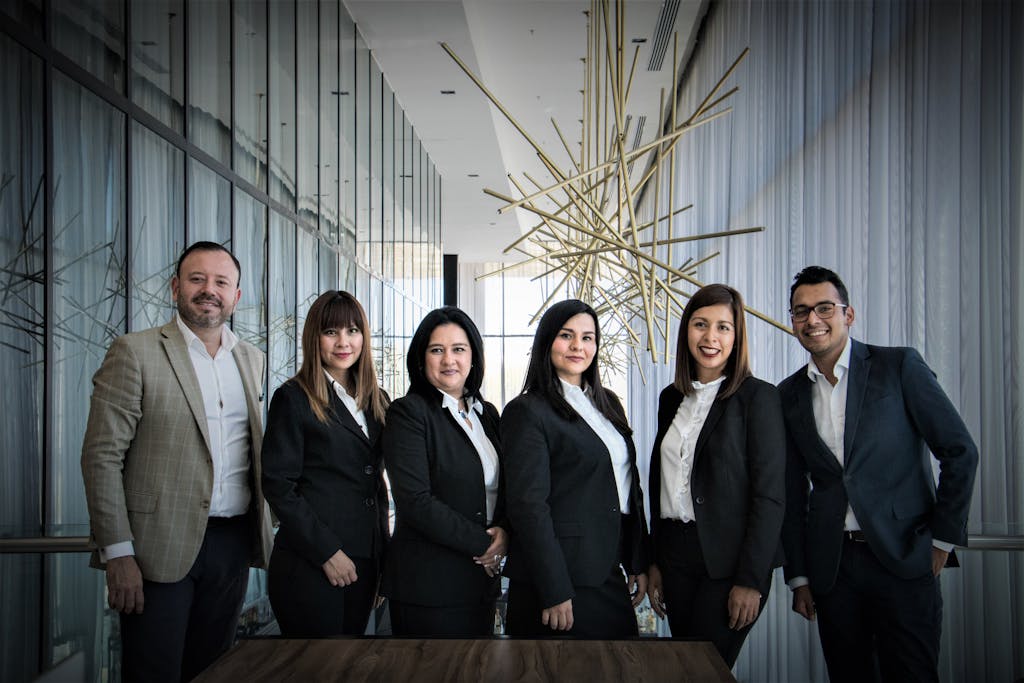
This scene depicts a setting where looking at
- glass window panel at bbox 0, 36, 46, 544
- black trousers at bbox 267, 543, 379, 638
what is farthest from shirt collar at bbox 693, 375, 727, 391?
glass window panel at bbox 0, 36, 46, 544

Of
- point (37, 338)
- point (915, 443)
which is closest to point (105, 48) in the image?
point (37, 338)

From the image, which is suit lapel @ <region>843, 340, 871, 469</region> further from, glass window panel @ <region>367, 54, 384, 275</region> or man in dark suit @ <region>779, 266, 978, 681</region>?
glass window panel @ <region>367, 54, 384, 275</region>

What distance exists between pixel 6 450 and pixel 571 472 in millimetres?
1616

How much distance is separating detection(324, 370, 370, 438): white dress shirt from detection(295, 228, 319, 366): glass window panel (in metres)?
2.74

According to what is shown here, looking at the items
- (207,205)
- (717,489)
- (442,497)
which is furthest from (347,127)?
(717,489)

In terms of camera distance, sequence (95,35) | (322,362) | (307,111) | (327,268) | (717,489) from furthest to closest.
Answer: (327,268)
(307,111)
(95,35)
(322,362)
(717,489)

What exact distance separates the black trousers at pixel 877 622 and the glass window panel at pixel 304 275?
3758 millimetres

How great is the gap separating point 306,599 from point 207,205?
86.1 inches

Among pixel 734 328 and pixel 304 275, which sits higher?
pixel 304 275

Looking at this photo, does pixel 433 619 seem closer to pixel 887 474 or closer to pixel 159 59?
pixel 887 474

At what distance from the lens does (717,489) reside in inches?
77.5

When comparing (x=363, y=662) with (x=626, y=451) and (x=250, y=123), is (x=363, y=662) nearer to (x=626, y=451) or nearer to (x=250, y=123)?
(x=626, y=451)

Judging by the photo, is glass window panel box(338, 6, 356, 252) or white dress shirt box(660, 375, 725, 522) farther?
glass window panel box(338, 6, 356, 252)

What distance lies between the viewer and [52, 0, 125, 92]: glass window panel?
8.23ft
